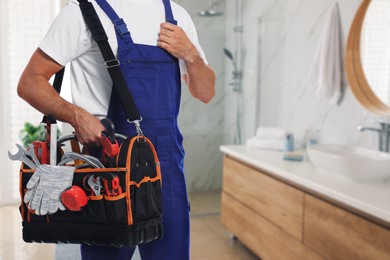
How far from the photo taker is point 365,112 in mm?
2252

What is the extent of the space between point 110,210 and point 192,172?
2.30m

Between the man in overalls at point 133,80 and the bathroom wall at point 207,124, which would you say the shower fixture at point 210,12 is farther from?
the man in overalls at point 133,80

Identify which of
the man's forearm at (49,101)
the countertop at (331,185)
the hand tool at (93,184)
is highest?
the man's forearm at (49,101)

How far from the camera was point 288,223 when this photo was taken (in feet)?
6.73

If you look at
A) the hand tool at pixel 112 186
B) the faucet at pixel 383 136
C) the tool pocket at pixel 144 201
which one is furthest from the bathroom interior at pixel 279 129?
the hand tool at pixel 112 186

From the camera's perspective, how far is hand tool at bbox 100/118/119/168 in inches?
37.8

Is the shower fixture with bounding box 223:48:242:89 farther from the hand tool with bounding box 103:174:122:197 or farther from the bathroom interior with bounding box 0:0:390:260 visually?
the hand tool with bounding box 103:174:122:197

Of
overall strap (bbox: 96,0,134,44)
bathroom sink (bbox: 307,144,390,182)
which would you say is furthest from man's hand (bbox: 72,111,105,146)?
bathroom sink (bbox: 307,144,390,182)

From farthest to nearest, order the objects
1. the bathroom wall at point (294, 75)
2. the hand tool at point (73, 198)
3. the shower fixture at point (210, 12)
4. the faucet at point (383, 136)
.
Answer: the shower fixture at point (210, 12), the bathroom wall at point (294, 75), the faucet at point (383, 136), the hand tool at point (73, 198)

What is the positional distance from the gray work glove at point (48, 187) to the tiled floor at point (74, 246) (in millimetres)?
1375

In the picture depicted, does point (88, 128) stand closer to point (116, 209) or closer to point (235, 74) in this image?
point (116, 209)

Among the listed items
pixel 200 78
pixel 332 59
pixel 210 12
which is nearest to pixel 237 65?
pixel 210 12

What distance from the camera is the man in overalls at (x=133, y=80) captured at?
1.04 metres

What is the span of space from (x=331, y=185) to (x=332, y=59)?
0.96 metres
